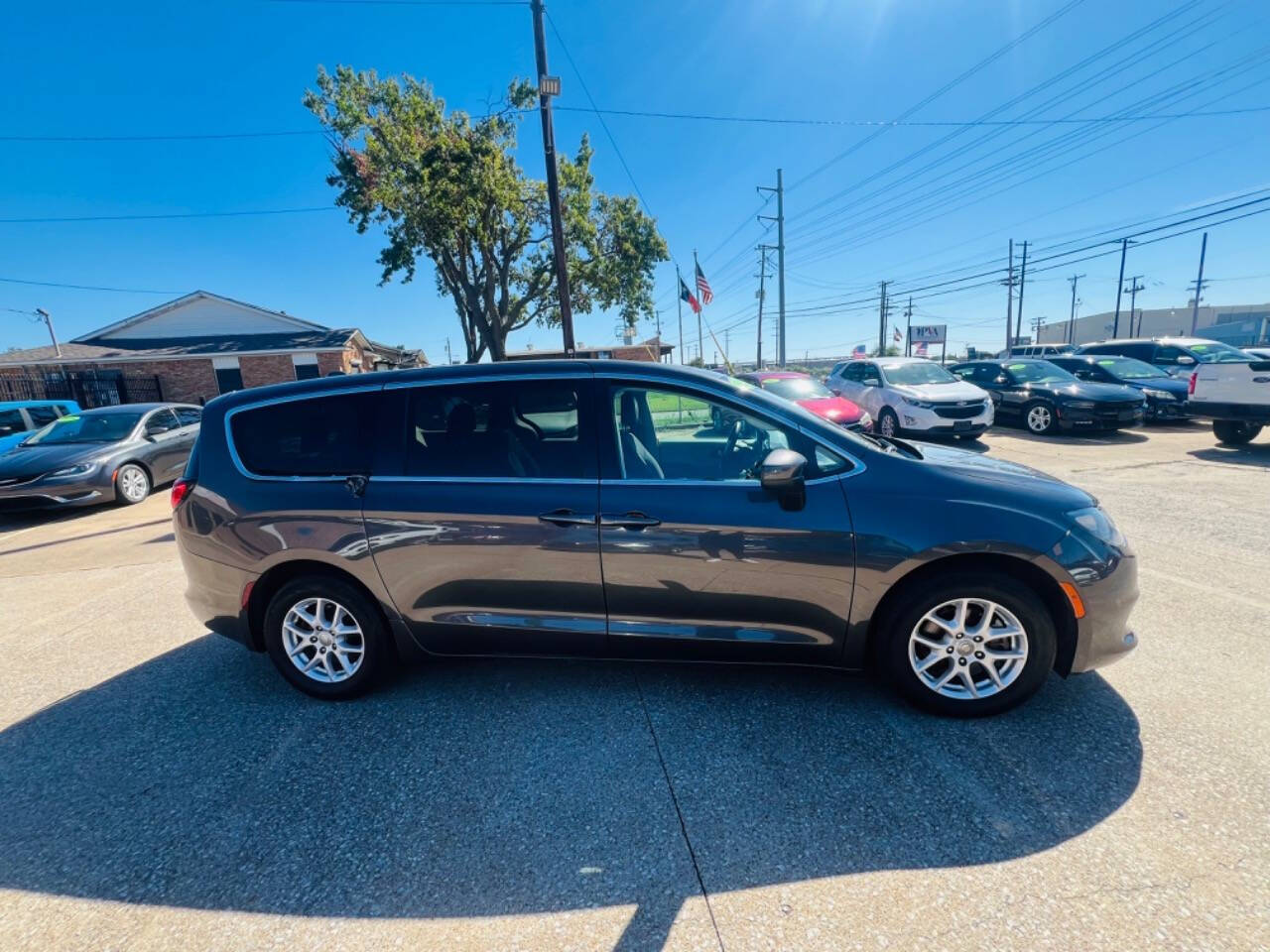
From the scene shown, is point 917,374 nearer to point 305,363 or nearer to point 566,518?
point 566,518

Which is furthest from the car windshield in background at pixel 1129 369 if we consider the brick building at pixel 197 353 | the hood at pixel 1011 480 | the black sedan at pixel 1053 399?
the brick building at pixel 197 353

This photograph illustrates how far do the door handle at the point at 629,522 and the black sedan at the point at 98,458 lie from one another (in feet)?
23.9

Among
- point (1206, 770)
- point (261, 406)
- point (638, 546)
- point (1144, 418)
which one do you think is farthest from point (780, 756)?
point (1144, 418)

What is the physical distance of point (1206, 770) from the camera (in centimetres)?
215

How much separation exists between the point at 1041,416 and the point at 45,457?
16560 millimetres

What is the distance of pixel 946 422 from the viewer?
31.6 feet

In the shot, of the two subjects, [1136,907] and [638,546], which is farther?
[638,546]

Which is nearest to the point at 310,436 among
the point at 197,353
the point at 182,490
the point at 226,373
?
the point at 182,490

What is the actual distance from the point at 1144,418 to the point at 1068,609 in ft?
41.7

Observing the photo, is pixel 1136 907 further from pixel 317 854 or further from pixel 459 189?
pixel 459 189

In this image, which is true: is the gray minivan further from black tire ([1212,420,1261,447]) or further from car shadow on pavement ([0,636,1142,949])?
black tire ([1212,420,1261,447])

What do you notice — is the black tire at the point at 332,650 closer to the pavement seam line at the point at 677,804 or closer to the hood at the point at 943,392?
the pavement seam line at the point at 677,804

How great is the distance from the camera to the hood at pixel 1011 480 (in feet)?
8.12

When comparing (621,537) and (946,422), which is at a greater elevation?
(621,537)
